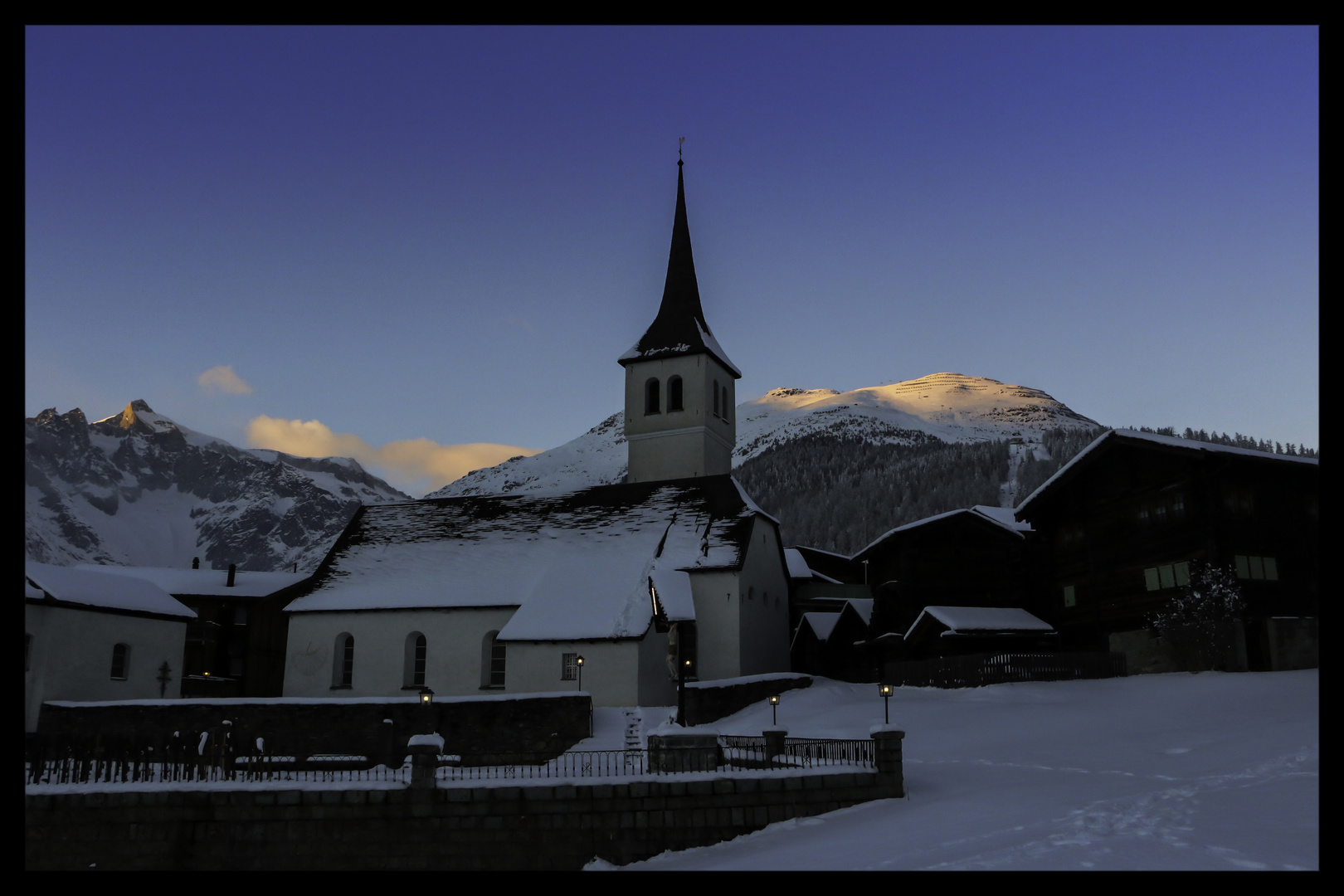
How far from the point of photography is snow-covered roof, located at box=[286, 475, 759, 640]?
42.2m

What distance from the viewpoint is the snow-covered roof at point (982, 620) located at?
4150 cm

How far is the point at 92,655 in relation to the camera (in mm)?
40531

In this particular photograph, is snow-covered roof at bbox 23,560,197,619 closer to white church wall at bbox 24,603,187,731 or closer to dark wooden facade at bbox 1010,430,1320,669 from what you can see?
white church wall at bbox 24,603,187,731

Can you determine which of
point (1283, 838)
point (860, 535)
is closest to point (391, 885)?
point (1283, 838)

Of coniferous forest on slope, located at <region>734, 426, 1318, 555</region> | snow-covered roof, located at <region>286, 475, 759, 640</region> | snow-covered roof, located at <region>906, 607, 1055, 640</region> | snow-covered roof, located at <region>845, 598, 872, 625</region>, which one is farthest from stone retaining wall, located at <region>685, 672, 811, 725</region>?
coniferous forest on slope, located at <region>734, 426, 1318, 555</region>

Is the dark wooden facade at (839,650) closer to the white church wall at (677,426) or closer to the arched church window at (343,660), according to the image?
the white church wall at (677,426)

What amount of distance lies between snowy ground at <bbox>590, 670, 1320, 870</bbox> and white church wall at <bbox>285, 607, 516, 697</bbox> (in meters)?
9.52

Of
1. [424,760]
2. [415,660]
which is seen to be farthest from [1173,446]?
[415,660]

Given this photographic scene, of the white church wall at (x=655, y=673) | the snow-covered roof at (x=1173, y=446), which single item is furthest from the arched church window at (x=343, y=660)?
the snow-covered roof at (x=1173, y=446)

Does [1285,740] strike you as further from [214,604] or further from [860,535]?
[860,535]

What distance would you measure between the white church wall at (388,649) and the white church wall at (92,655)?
5136 millimetres

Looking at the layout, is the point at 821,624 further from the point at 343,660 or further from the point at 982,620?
the point at 343,660

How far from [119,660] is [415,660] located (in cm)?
1163

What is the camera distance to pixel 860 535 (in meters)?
140
